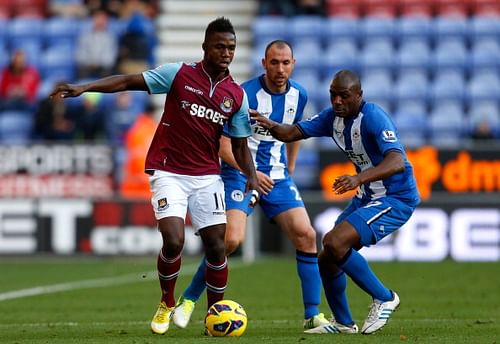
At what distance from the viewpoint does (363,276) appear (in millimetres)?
8695

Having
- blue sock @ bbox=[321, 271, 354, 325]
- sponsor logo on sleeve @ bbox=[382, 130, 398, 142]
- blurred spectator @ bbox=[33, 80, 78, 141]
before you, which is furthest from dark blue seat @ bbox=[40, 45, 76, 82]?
sponsor logo on sleeve @ bbox=[382, 130, 398, 142]

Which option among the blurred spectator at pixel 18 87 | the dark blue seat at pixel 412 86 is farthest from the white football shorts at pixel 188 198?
the blurred spectator at pixel 18 87

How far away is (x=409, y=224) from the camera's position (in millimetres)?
17266

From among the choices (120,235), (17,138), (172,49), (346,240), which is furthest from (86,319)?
(172,49)

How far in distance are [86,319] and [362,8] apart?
1322 cm

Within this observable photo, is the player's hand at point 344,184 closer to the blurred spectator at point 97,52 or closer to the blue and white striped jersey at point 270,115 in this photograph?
the blue and white striped jersey at point 270,115

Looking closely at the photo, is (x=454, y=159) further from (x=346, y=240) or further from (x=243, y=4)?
(x=346, y=240)

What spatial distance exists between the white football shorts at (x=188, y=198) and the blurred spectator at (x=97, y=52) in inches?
509

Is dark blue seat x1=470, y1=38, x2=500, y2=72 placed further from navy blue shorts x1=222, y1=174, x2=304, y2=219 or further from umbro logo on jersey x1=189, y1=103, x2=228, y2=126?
umbro logo on jersey x1=189, y1=103, x2=228, y2=126

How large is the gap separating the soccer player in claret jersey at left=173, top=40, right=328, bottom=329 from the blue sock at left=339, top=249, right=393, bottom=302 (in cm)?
86

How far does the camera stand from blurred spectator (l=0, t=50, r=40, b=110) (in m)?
21.1

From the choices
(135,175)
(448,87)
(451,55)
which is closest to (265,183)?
(135,175)

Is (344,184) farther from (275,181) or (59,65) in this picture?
(59,65)

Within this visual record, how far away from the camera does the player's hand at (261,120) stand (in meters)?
9.19
